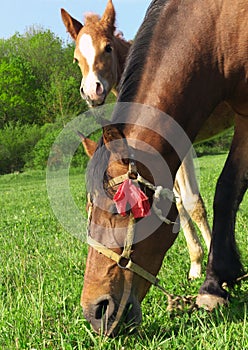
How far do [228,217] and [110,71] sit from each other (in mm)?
2734

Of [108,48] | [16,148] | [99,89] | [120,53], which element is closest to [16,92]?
[16,148]

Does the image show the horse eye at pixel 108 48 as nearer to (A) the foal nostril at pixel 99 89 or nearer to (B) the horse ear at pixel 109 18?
(B) the horse ear at pixel 109 18

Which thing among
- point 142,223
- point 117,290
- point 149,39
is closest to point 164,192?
point 142,223

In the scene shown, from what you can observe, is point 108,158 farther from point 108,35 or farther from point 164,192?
point 108,35

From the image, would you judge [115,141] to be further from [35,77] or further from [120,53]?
[35,77]

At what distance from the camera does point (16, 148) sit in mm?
39938

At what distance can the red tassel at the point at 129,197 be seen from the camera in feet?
8.87

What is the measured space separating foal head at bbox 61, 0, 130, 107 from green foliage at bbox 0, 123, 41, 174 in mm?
33412

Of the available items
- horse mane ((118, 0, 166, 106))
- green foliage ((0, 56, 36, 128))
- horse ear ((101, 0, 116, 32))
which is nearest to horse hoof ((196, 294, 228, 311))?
horse mane ((118, 0, 166, 106))

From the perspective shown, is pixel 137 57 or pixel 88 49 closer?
pixel 137 57

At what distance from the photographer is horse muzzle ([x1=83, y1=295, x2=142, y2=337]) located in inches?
106

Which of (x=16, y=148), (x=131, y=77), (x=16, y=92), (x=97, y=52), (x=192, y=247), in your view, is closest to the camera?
(x=131, y=77)

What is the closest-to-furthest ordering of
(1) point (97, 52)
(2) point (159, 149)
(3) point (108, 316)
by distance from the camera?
1. (3) point (108, 316)
2. (2) point (159, 149)
3. (1) point (97, 52)

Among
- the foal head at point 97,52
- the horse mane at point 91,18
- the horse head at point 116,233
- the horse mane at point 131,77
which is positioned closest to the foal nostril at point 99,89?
the foal head at point 97,52
